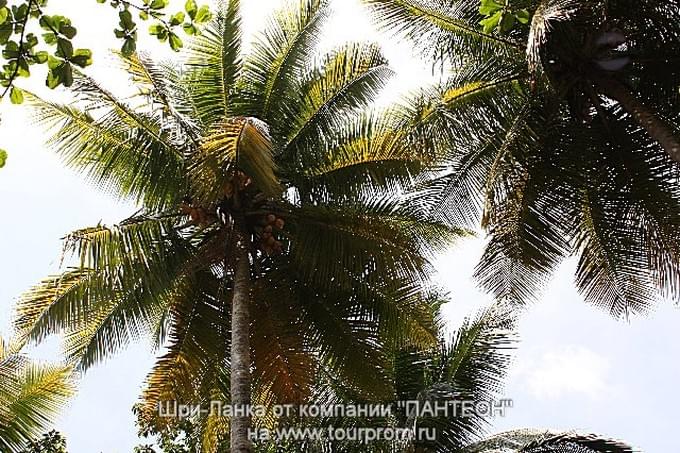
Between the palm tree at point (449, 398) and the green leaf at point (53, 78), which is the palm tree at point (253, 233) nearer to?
the palm tree at point (449, 398)

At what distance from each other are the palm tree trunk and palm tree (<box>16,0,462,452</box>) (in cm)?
261

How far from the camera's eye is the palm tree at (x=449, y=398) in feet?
47.7

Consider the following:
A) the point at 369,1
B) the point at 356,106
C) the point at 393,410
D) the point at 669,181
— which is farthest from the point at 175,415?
the point at 669,181

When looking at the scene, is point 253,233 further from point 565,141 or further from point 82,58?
point 82,58

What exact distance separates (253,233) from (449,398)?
4.57 m

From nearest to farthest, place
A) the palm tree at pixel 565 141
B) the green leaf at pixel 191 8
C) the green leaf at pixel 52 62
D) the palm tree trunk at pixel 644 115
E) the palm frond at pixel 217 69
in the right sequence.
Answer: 1. the green leaf at pixel 52 62
2. the green leaf at pixel 191 8
3. the palm tree trunk at pixel 644 115
4. the palm tree at pixel 565 141
5. the palm frond at pixel 217 69

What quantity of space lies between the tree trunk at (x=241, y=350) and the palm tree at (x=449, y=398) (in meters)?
2.95

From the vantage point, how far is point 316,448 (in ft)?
50.2

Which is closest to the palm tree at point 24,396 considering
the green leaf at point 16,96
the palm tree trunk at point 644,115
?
the palm tree trunk at point 644,115

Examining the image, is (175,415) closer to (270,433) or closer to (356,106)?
(270,433)

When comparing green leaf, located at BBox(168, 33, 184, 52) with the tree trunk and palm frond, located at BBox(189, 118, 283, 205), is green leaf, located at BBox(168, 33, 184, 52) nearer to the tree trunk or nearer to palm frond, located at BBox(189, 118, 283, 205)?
palm frond, located at BBox(189, 118, 283, 205)

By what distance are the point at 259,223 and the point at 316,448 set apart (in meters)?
4.63

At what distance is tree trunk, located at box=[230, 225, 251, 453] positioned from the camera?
1095cm

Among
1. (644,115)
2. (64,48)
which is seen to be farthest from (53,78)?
(644,115)
